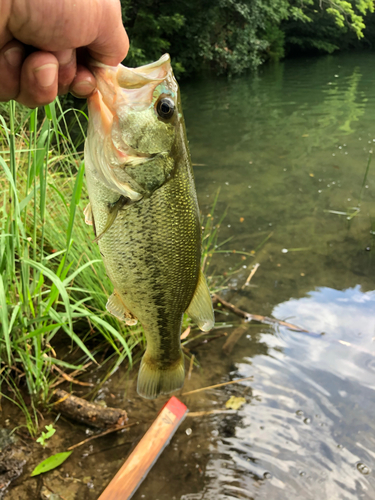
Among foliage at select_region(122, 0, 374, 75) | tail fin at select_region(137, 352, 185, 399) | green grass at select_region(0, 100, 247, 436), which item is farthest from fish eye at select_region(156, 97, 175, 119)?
foliage at select_region(122, 0, 374, 75)

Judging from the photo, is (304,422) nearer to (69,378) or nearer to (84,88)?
(69,378)

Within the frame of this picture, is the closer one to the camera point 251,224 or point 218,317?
point 218,317

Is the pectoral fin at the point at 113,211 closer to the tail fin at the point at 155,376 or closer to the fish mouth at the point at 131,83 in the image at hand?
the fish mouth at the point at 131,83

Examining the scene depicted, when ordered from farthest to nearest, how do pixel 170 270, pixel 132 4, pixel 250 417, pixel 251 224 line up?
1. pixel 132 4
2. pixel 251 224
3. pixel 250 417
4. pixel 170 270

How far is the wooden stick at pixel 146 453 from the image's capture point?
241 cm

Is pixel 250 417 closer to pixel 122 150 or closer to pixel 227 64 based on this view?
pixel 122 150

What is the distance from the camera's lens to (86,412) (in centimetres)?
267

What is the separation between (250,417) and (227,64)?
840 inches

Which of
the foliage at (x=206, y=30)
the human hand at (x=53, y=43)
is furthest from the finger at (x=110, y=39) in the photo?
the foliage at (x=206, y=30)

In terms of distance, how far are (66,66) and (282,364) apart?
10.4 ft

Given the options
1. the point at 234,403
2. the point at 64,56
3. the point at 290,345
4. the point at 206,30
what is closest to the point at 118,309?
the point at 64,56

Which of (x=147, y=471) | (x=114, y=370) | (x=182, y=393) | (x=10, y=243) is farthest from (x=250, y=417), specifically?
(x=10, y=243)

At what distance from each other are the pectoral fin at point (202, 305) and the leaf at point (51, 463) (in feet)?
5.45

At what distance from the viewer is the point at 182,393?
3137 mm
